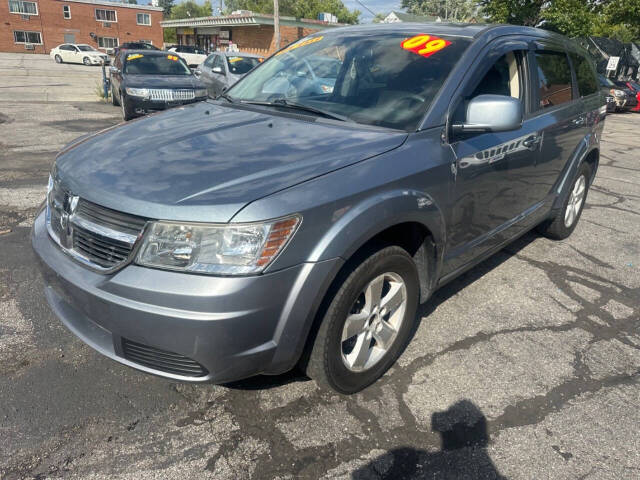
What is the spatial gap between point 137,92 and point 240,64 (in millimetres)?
4158

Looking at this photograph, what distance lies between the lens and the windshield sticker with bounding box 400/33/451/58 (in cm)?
305

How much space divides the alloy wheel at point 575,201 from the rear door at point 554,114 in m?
0.53

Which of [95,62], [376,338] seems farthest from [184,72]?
[95,62]

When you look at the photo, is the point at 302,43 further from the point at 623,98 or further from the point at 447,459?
the point at 623,98

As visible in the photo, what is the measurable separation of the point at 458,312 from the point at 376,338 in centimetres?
115

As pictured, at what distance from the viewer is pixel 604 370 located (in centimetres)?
301

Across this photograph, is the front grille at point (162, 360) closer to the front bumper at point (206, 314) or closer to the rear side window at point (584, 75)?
the front bumper at point (206, 314)

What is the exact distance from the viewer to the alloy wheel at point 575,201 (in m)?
4.83

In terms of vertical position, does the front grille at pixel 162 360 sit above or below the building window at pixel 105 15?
below

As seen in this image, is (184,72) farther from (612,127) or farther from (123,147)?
(612,127)

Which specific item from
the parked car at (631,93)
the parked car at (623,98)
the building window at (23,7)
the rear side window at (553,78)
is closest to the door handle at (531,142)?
the rear side window at (553,78)

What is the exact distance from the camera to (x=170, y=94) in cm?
1016

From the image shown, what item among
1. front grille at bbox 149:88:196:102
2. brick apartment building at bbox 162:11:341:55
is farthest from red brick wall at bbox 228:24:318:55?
front grille at bbox 149:88:196:102

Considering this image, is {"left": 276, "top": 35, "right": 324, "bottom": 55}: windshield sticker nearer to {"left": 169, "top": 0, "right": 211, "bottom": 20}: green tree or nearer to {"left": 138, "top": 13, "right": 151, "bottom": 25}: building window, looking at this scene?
{"left": 138, "top": 13, "right": 151, "bottom": 25}: building window
